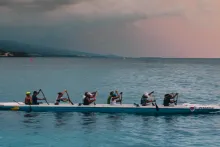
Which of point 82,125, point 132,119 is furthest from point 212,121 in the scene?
point 82,125

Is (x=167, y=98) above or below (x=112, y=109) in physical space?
above

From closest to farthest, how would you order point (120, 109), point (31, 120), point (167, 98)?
1. point (31, 120)
2. point (120, 109)
3. point (167, 98)

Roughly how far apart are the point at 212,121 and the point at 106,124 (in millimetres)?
9795

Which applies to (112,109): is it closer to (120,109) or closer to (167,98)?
(120,109)

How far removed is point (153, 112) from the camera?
115ft

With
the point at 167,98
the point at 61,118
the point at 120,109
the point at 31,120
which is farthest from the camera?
the point at 167,98

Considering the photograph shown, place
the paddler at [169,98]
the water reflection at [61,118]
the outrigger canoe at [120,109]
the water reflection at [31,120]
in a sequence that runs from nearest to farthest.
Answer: the water reflection at [31,120] → the water reflection at [61,118] → the outrigger canoe at [120,109] → the paddler at [169,98]

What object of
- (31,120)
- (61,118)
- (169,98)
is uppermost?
(169,98)

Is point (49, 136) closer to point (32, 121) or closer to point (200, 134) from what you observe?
point (32, 121)

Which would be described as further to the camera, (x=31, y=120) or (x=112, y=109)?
(x=112, y=109)

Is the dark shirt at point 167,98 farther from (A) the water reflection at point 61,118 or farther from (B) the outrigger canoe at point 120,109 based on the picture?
(A) the water reflection at point 61,118

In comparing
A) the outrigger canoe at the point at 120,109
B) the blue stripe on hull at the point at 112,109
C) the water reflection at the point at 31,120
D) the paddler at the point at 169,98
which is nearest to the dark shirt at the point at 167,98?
the paddler at the point at 169,98

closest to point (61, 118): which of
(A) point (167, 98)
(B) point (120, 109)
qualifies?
(B) point (120, 109)

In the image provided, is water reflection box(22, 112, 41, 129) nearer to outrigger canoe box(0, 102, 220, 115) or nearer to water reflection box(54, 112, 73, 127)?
outrigger canoe box(0, 102, 220, 115)
